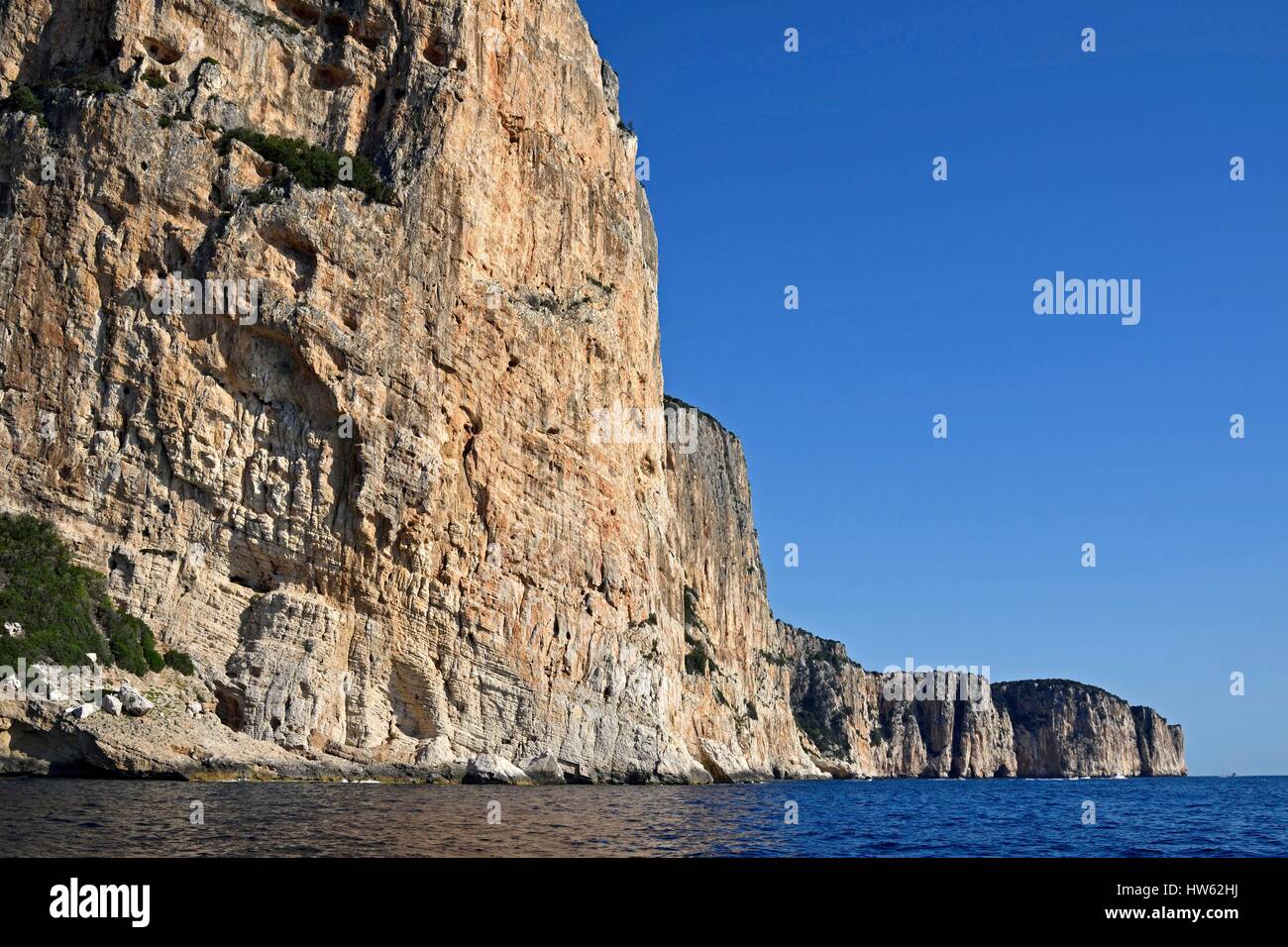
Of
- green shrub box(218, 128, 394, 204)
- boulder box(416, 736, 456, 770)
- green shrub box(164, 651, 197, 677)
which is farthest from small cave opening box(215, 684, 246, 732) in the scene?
green shrub box(218, 128, 394, 204)

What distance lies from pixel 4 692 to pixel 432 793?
11.5m

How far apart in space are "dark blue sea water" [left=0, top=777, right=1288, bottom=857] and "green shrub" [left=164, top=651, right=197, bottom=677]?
6.12 metres

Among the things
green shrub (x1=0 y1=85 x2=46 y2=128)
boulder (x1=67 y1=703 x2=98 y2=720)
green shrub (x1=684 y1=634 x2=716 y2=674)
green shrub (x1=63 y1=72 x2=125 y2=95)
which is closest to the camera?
boulder (x1=67 y1=703 x2=98 y2=720)

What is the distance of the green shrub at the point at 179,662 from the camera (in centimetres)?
3506

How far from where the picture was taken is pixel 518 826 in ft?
69.9

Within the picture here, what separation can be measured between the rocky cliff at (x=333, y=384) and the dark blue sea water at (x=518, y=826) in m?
5.33

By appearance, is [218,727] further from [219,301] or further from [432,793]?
[219,301]

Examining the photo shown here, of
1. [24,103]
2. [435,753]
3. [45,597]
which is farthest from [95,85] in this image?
[435,753]

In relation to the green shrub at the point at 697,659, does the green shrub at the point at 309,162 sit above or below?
above

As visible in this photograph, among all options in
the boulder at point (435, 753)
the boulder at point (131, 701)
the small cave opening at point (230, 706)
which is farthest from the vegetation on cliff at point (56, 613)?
the boulder at point (435, 753)

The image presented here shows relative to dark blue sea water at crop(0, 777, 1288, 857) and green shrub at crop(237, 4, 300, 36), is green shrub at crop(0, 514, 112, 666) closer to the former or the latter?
dark blue sea water at crop(0, 777, 1288, 857)

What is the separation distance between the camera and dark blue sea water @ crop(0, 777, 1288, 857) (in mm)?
16094

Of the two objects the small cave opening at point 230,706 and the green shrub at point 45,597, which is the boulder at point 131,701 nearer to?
the green shrub at point 45,597

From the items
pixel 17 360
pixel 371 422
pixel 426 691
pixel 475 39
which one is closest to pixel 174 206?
pixel 17 360
